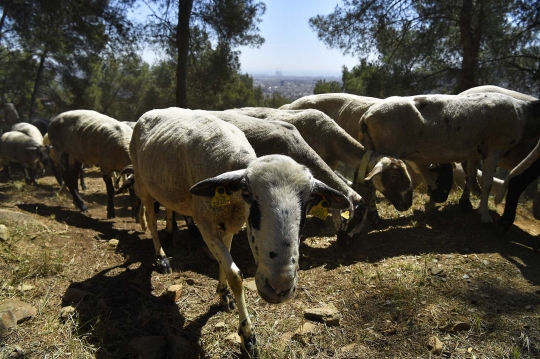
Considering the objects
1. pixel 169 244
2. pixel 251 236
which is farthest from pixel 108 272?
pixel 251 236

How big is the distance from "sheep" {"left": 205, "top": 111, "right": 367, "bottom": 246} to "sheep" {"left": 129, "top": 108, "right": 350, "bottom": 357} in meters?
1.04

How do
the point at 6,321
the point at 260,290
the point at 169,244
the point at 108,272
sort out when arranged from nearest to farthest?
1. the point at 260,290
2. the point at 6,321
3. the point at 108,272
4. the point at 169,244

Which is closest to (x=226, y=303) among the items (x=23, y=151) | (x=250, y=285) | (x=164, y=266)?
(x=250, y=285)

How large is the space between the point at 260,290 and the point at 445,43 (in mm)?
10955

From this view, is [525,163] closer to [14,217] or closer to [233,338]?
[233,338]

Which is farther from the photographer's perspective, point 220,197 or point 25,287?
point 25,287

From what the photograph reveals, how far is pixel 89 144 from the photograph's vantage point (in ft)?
27.3

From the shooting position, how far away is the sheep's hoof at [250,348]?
10.4 feet

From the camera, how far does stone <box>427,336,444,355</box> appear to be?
3.25 metres

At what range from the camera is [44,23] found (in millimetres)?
10188

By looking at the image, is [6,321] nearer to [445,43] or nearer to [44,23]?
[44,23]

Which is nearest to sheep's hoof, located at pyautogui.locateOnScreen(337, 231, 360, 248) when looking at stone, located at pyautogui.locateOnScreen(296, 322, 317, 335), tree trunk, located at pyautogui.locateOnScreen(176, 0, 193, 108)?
stone, located at pyautogui.locateOnScreen(296, 322, 317, 335)

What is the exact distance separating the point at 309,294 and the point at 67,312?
8.01ft

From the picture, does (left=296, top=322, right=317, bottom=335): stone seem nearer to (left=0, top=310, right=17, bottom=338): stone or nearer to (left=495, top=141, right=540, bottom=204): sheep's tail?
(left=0, top=310, right=17, bottom=338): stone
